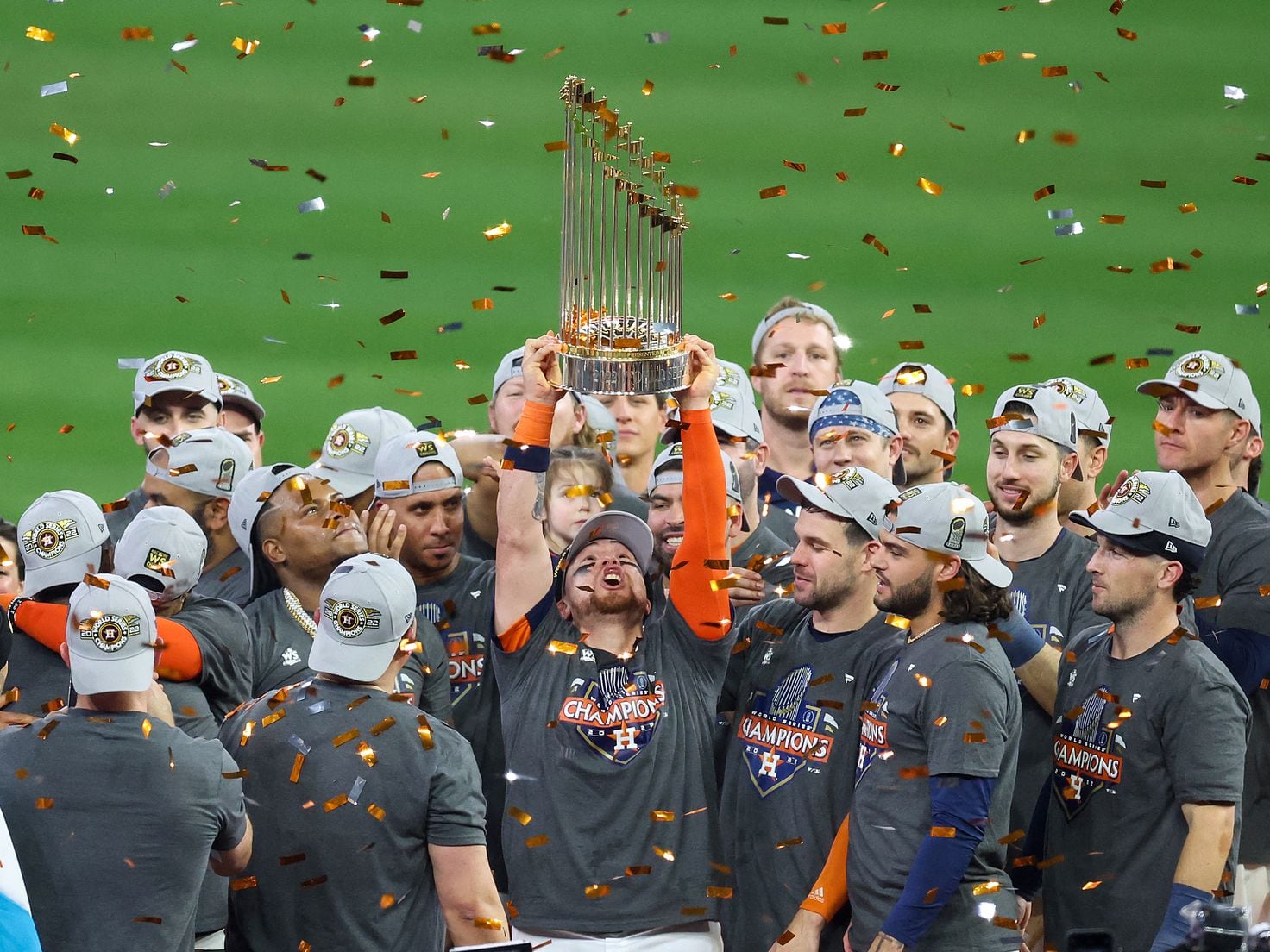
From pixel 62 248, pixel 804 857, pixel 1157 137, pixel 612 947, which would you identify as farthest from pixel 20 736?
pixel 1157 137

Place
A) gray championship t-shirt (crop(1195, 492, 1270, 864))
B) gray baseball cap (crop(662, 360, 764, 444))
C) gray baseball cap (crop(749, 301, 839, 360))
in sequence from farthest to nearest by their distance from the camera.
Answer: gray baseball cap (crop(749, 301, 839, 360)) < gray baseball cap (crop(662, 360, 764, 444)) < gray championship t-shirt (crop(1195, 492, 1270, 864))

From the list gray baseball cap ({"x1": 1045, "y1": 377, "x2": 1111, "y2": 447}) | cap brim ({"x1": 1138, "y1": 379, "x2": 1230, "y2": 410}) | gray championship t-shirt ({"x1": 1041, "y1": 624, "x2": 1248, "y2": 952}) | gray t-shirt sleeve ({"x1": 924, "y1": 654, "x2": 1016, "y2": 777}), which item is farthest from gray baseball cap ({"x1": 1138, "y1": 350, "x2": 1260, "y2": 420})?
gray t-shirt sleeve ({"x1": 924, "y1": 654, "x2": 1016, "y2": 777})

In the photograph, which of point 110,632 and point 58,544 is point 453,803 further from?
point 58,544

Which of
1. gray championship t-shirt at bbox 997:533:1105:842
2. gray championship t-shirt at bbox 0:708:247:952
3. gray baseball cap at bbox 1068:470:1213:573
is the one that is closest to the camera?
gray championship t-shirt at bbox 0:708:247:952

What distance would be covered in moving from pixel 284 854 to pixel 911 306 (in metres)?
4.23

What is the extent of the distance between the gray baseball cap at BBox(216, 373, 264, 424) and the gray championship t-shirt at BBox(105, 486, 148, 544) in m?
0.55

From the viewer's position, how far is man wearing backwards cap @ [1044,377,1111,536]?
4.44 metres

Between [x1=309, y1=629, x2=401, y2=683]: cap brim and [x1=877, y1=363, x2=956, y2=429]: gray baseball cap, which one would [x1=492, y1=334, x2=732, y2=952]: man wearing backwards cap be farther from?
[x1=877, y1=363, x2=956, y2=429]: gray baseball cap

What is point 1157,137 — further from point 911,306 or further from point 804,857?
point 804,857

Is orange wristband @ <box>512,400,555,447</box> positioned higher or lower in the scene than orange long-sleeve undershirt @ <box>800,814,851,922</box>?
higher

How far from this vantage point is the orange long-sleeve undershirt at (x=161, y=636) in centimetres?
338

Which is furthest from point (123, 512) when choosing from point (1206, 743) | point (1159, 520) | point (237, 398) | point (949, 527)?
point (1206, 743)

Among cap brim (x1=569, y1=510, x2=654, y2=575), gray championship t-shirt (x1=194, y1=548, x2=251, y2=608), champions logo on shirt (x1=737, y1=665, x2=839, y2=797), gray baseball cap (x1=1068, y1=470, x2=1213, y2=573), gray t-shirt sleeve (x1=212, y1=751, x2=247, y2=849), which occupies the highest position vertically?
gray baseball cap (x1=1068, y1=470, x2=1213, y2=573)

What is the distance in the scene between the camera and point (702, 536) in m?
3.57
